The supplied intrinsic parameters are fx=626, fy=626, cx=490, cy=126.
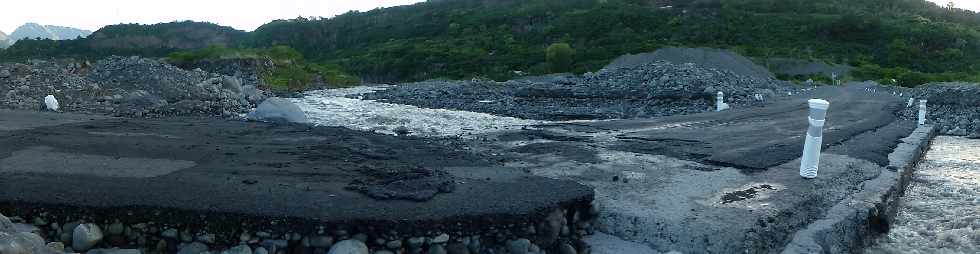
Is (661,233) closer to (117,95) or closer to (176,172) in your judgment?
(176,172)

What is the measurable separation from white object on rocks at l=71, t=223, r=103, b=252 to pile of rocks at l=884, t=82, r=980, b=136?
52.1ft

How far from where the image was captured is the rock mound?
31.4 m

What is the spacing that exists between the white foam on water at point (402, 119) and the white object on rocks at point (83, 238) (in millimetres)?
6914

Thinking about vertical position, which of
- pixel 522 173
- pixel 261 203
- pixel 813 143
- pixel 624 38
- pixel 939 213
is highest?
pixel 624 38

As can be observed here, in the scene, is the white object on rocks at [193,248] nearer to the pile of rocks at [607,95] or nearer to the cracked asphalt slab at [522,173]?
the cracked asphalt slab at [522,173]

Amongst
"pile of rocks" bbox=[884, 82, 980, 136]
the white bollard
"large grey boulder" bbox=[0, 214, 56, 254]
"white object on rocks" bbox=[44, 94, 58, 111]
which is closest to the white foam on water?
"white object on rocks" bbox=[44, 94, 58, 111]

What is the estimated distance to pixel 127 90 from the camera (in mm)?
16312

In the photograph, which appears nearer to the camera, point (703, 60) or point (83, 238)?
point (83, 238)

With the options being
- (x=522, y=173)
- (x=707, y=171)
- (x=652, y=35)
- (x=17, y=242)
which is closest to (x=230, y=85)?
(x=522, y=173)

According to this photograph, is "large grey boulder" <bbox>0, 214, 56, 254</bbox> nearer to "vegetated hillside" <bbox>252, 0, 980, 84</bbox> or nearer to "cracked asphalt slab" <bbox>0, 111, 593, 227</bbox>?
"cracked asphalt slab" <bbox>0, 111, 593, 227</bbox>

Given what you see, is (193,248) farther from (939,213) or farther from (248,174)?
(939,213)

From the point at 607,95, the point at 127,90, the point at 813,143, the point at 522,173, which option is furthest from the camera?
the point at 607,95

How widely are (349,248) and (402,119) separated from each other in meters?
10.7

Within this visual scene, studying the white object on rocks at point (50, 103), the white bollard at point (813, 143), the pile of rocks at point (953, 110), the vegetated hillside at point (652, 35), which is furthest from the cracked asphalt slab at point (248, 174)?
the vegetated hillside at point (652, 35)
